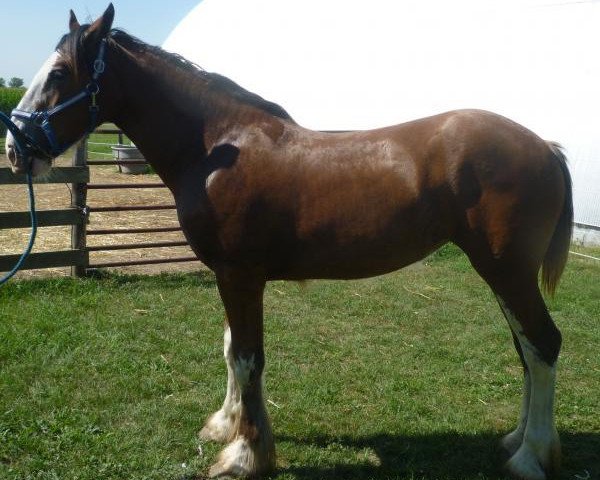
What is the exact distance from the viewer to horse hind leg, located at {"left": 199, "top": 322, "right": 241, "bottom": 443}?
12.1ft

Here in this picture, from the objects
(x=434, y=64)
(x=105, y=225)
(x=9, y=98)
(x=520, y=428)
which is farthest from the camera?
(x=9, y=98)

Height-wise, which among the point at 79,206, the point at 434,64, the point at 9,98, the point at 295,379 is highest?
the point at 434,64

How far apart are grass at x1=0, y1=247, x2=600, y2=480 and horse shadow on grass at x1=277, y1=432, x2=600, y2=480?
11mm

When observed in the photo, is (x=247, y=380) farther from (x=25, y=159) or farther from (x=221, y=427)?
(x=25, y=159)

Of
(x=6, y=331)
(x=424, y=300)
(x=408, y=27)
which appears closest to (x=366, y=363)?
(x=424, y=300)

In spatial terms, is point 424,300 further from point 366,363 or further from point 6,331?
point 6,331

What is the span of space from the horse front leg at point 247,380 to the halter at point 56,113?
1115mm

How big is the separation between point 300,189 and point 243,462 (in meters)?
1.56


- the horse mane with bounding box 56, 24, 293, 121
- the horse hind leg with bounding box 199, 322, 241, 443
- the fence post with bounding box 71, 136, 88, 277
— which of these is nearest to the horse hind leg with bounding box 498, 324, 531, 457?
the horse hind leg with bounding box 199, 322, 241, 443

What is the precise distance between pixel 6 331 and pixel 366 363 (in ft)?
9.98

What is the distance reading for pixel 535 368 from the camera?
131 inches

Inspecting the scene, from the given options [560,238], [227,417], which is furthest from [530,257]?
[227,417]

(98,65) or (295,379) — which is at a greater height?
(98,65)

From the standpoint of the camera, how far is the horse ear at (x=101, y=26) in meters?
3.09
